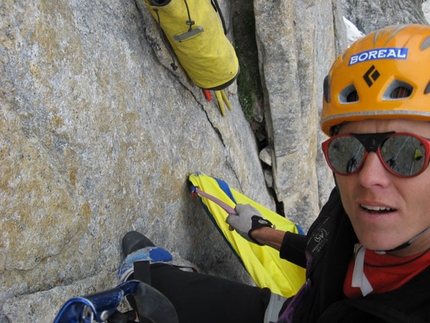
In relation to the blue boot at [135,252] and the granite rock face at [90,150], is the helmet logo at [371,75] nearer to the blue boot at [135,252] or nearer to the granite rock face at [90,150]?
the granite rock face at [90,150]

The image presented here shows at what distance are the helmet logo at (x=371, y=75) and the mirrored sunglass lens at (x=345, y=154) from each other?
34 centimetres

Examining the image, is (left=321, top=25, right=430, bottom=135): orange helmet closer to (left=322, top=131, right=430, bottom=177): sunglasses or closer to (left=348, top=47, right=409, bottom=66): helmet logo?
(left=348, top=47, right=409, bottom=66): helmet logo

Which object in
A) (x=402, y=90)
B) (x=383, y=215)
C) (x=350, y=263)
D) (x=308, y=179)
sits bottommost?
(x=308, y=179)

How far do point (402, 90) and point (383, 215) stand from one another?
665 mm

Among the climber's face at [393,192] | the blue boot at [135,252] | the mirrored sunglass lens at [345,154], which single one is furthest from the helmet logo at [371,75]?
the blue boot at [135,252]

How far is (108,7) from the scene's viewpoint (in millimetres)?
3406

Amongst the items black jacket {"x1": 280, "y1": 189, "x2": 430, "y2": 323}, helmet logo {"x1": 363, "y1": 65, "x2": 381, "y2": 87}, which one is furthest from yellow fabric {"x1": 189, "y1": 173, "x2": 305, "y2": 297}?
helmet logo {"x1": 363, "y1": 65, "x2": 381, "y2": 87}

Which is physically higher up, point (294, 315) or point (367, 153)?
point (367, 153)

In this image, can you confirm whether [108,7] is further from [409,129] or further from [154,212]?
[409,129]

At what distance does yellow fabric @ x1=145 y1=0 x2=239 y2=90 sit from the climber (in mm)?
1650

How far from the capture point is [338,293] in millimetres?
2295

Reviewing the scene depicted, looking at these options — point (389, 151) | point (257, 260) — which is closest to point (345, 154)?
point (389, 151)

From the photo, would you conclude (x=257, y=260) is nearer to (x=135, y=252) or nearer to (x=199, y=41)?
(x=135, y=252)

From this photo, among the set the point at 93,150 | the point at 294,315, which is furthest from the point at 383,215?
the point at 93,150
